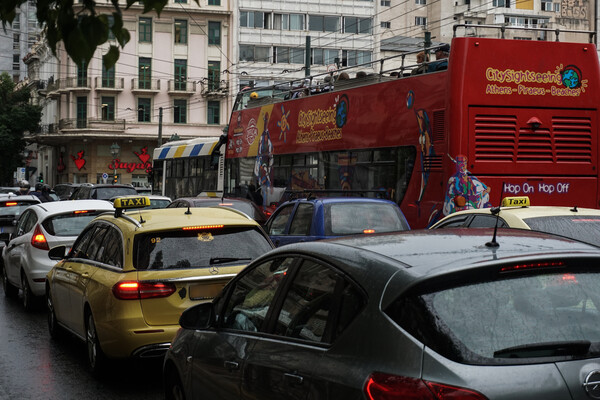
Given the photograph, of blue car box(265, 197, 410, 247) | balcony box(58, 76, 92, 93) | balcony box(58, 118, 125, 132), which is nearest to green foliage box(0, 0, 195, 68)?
blue car box(265, 197, 410, 247)

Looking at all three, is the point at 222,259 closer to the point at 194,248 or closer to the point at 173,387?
the point at 194,248

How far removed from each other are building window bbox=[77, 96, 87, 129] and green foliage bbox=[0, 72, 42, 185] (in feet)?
25.4

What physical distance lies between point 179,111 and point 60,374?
2490 inches

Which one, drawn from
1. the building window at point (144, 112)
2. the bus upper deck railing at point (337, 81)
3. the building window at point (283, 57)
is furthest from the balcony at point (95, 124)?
the bus upper deck railing at point (337, 81)

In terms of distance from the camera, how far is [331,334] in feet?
12.9

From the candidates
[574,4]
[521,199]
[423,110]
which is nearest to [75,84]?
[574,4]

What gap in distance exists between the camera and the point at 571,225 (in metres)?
9.17

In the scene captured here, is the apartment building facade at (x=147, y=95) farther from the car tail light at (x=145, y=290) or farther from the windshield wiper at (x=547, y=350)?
the windshield wiper at (x=547, y=350)

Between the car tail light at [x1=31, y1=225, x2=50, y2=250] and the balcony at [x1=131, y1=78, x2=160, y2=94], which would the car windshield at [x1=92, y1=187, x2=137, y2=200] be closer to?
the car tail light at [x1=31, y1=225, x2=50, y2=250]

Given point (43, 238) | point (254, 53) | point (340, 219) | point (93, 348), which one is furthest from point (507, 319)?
point (254, 53)

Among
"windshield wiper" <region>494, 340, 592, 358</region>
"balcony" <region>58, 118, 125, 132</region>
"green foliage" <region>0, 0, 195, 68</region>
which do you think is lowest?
"windshield wiper" <region>494, 340, 592, 358</region>

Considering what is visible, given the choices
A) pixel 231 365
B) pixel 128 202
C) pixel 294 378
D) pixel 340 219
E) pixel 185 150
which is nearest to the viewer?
pixel 294 378

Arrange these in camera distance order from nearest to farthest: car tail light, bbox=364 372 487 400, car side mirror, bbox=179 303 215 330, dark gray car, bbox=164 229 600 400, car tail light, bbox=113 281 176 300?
car tail light, bbox=364 372 487 400
dark gray car, bbox=164 229 600 400
car side mirror, bbox=179 303 215 330
car tail light, bbox=113 281 176 300

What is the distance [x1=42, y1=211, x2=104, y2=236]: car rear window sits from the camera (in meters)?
13.5
